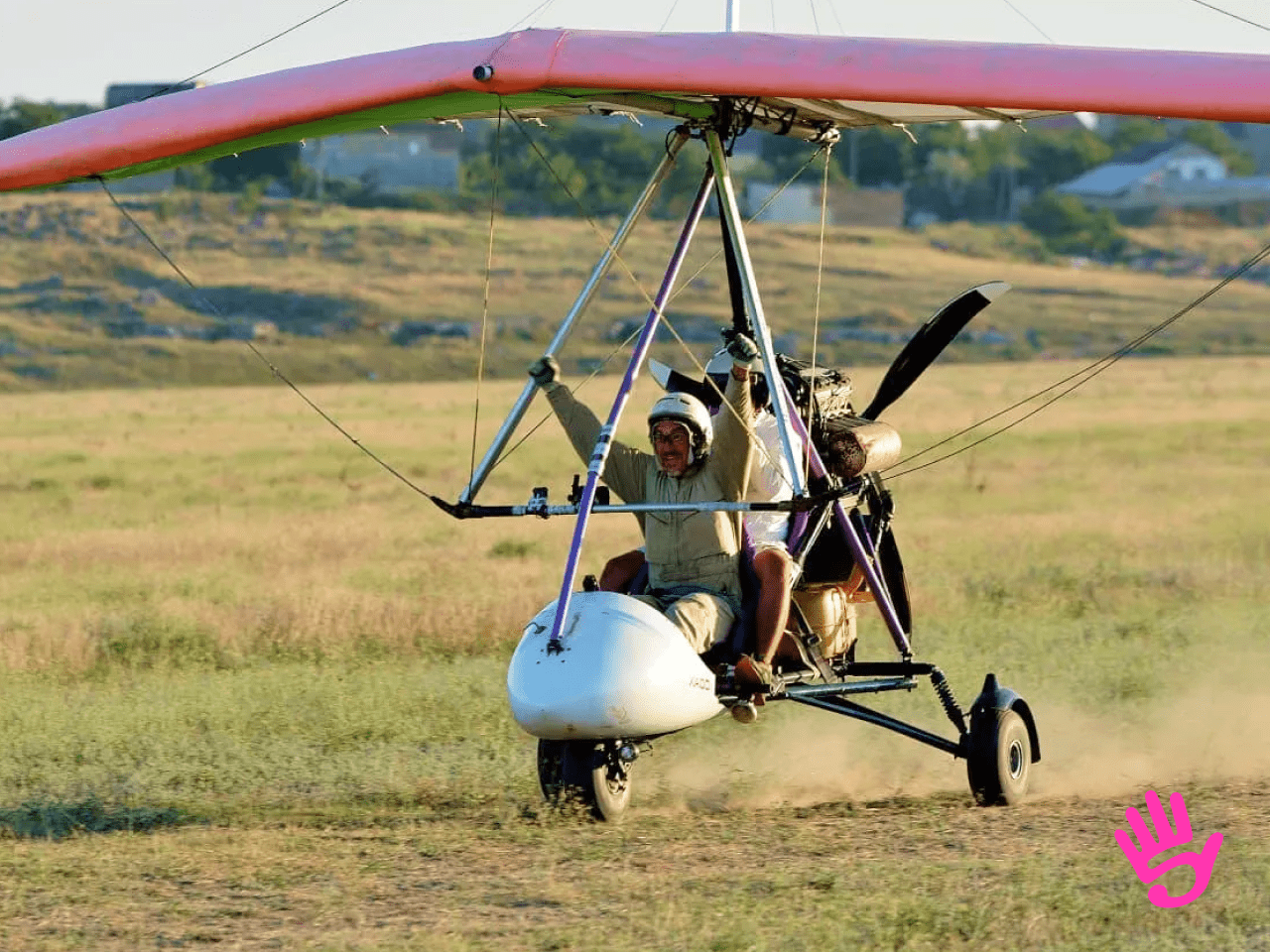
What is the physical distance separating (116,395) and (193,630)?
108 ft

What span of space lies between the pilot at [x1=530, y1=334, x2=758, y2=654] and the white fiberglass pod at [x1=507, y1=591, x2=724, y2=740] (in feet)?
1.67

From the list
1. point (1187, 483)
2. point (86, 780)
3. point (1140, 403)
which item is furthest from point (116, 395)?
point (86, 780)

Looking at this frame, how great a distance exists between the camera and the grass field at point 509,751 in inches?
278

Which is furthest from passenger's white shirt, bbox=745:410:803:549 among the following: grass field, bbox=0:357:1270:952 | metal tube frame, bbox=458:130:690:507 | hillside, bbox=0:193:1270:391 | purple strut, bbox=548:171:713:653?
hillside, bbox=0:193:1270:391

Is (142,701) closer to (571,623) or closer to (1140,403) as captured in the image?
(571,623)

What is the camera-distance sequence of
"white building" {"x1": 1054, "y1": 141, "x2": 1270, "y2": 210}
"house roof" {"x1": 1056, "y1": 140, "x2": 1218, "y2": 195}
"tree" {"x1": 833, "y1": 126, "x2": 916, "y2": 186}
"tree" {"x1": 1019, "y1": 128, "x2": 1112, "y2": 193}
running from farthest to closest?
1. "tree" {"x1": 1019, "y1": 128, "x2": 1112, "y2": 193}
2. "house roof" {"x1": 1056, "y1": 140, "x2": 1218, "y2": 195}
3. "white building" {"x1": 1054, "y1": 141, "x2": 1270, "y2": 210}
4. "tree" {"x1": 833, "y1": 126, "x2": 916, "y2": 186}

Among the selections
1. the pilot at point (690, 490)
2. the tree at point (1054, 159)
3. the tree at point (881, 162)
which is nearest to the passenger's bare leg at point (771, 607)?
the pilot at point (690, 490)

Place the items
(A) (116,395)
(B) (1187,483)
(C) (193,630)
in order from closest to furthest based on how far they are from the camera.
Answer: (C) (193,630)
(B) (1187,483)
(A) (116,395)

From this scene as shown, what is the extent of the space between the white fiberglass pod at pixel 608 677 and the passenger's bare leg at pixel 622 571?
1.04m

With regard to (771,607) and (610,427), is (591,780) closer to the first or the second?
(771,607)

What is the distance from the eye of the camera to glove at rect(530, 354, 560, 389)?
9125 millimetres

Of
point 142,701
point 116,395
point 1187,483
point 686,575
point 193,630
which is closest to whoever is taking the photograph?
point 686,575

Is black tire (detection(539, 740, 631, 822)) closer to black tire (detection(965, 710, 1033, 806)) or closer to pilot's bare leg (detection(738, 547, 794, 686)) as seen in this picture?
pilot's bare leg (detection(738, 547, 794, 686))

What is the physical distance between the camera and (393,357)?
5650cm
